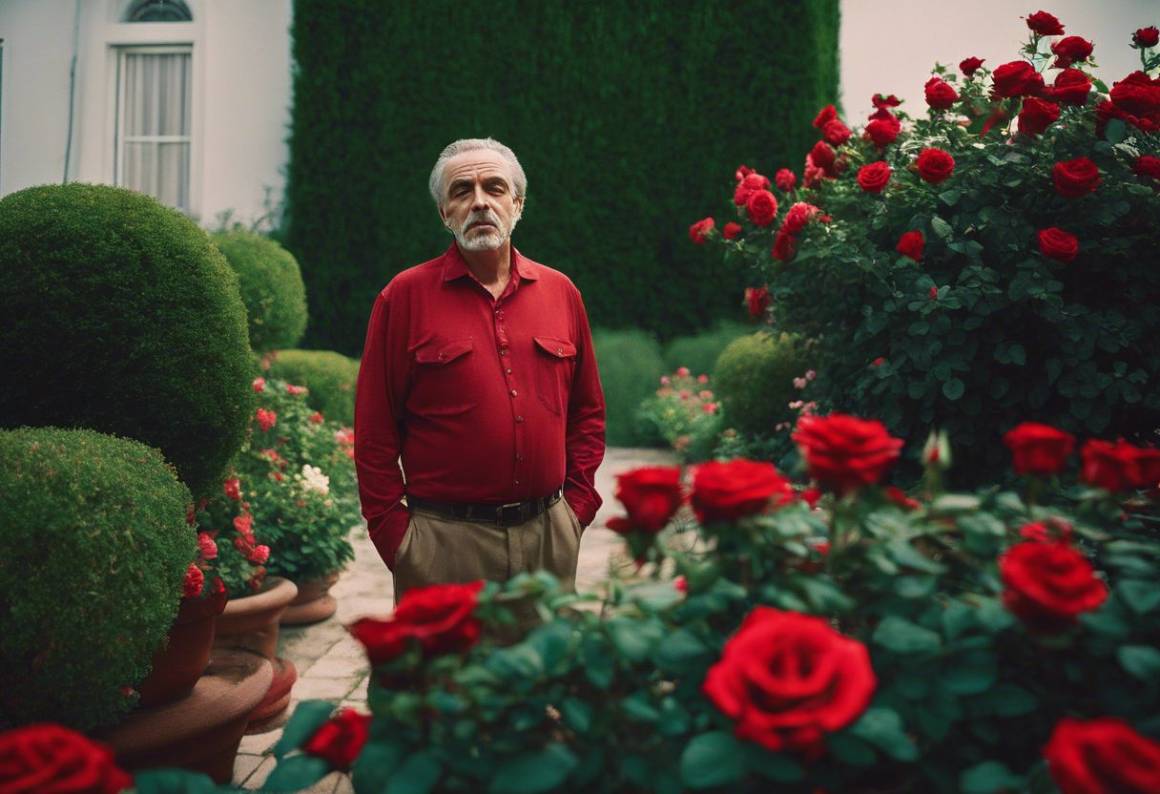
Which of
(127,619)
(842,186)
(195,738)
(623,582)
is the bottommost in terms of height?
(195,738)

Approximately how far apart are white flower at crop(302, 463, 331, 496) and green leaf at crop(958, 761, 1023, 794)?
379 cm

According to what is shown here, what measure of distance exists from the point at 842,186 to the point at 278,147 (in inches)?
328

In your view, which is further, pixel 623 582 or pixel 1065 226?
pixel 1065 226

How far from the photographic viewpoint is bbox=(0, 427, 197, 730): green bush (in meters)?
2.17

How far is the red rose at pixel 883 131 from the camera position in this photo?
3889mm

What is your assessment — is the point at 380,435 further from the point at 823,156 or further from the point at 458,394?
the point at 823,156

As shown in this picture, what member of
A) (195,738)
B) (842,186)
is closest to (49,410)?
(195,738)

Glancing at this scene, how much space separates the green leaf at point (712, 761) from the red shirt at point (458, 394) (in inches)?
59.8

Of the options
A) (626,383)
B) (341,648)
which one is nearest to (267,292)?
(341,648)

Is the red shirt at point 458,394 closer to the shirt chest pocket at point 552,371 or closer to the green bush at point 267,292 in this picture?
the shirt chest pocket at point 552,371

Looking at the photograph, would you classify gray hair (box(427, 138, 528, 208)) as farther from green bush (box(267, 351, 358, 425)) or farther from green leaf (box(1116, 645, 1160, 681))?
green bush (box(267, 351, 358, 425))

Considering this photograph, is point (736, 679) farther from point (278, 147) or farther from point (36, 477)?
point (278, 147)

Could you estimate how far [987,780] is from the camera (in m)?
1.08

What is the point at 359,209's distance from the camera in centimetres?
1077
